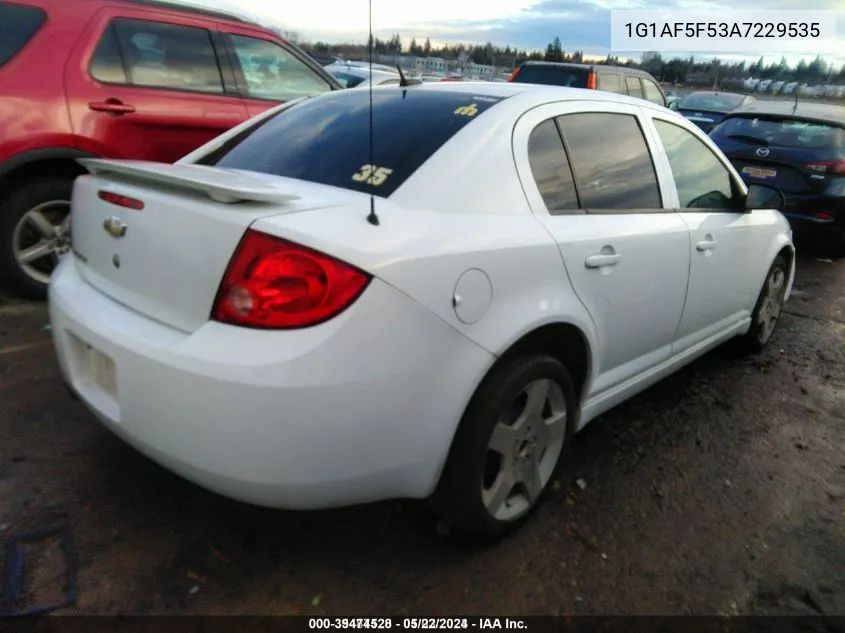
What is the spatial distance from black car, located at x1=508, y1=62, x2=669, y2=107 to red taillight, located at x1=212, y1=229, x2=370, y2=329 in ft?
28.8

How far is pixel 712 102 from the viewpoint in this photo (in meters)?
14.7

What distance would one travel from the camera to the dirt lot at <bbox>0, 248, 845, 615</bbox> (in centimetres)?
210

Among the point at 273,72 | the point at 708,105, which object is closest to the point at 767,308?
the point at 273,72

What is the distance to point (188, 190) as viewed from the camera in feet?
6.75

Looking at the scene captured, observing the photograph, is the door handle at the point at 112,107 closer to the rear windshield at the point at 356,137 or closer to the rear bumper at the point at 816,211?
the rear windshield at the point at 356,137

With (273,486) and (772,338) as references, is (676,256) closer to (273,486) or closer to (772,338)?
(273,486)

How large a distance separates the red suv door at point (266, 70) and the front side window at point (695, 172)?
3.06m

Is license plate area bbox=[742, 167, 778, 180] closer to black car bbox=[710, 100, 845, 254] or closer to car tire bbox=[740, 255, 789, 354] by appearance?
black car bbox=[710, 100, 845, 254]

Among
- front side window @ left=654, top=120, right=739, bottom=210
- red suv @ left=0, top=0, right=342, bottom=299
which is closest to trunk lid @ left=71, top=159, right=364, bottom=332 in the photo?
front side window @ left=654, top=120, right=739, bottom=210

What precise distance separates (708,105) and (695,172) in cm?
1271

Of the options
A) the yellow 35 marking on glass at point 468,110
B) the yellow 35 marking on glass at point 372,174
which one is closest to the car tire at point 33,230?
the yellow 35 marking on glass at point 372,174

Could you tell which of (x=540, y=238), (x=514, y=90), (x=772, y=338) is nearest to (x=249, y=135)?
(x=514, y=90)

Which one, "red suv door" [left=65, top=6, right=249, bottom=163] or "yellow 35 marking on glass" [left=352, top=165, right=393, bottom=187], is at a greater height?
"red suv door" [left=65, top=6, right=249, bottom=163]

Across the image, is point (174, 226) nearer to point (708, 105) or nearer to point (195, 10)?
point (195, 10)
